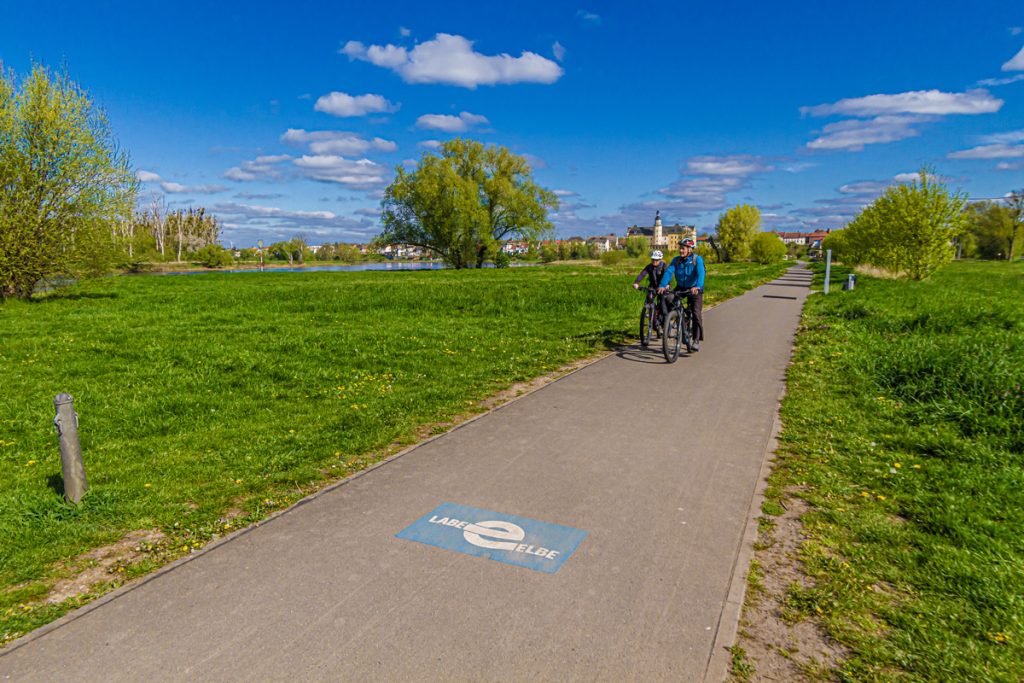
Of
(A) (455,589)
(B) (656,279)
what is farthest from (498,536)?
(B) (656,279)

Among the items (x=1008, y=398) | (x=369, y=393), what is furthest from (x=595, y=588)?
(x=1008, y=398)

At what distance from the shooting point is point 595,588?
10.1 ft

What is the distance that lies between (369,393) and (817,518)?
17.7ft

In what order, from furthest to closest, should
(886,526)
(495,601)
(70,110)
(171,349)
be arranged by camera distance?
(70,110), (171,349), (886,526), (495,601)

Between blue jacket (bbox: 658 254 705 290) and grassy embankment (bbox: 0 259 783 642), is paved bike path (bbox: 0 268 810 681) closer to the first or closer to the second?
grassy embankment (bbox: 0 259 783 642)

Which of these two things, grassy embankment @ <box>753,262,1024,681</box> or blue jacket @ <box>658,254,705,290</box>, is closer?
grassy embankment @ <box>753,262,1024,681</box>

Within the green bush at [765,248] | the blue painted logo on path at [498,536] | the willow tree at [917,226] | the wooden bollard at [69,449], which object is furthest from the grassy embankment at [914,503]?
the green bush at [765,248]

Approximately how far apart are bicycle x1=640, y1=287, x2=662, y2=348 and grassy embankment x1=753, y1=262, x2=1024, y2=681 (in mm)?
2306

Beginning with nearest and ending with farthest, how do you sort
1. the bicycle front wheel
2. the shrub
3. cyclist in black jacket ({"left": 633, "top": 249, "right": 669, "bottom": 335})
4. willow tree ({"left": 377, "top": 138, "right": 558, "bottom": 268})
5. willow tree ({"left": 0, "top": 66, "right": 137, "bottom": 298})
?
the bicycle front wheel
cyclist in black jacket ({"left": 633, "top": 249, "right": 669, "bottom": 335})
willow tree ({"left": 0, "top": 66, "right": 137, "bottom": 298})
willow tree ({"left": 377, "top": 138, "right": 558, "bottom": 268})
the shrub

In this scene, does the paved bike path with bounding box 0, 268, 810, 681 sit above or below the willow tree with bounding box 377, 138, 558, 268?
below

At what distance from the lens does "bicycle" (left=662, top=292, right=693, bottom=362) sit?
919cm

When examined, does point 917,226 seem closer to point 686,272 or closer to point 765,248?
point 686,272

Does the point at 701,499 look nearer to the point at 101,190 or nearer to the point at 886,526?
the point at 886,526

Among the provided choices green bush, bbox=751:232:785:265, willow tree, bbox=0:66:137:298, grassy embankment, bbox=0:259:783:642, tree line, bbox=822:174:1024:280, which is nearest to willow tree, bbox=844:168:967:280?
tree line, bbox=822:174:1024:280
